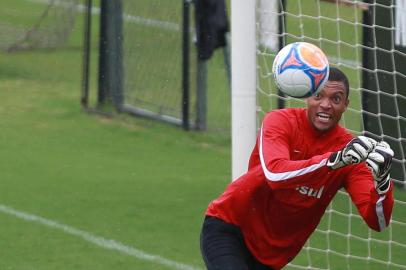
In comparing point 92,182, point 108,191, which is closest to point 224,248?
point 108,191

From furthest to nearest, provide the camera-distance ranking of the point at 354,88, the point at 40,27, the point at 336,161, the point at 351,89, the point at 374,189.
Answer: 1. the point at 40,27
2. the point at 354,88
3. the point at 351,89
4. the point at 374,189
5. the point at 336,161

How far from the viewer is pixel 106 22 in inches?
508

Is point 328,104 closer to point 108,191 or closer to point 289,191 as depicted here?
point 289,191

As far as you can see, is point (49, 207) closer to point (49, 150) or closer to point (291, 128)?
point (49, 150)

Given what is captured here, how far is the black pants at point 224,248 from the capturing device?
532 centimetres

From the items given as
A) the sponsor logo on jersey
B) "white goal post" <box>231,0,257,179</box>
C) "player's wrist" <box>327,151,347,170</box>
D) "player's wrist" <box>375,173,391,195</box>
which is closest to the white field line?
"white goal post" <box>231,0,257,179</box>

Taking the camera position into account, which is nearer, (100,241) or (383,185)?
(383,185)

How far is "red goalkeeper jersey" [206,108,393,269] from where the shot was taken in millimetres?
5180

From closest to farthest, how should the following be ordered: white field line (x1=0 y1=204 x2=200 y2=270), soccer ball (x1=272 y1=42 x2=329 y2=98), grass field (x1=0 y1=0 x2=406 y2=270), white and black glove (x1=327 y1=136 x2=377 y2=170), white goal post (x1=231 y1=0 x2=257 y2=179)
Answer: white and black glove (x1=327 y1=136 x2=377 y2=170)
soccer ball (x1=272 y1=42 x2=329 y2=98)
white goal post (x1=231 y1=0 x2=257 y2=179)
white field line (x1=0 y1=204 x2=200 y2=270)
grass field (x1=0 y1=0 x2=406 y2=270)

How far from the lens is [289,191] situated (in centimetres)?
534

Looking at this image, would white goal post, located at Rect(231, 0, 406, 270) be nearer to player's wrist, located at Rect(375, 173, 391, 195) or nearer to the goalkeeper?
the goalkeeper

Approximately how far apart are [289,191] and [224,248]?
1.35 ft

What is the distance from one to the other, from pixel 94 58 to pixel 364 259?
25.4 ft

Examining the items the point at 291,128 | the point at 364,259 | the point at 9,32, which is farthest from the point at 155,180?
the point at 291,128
